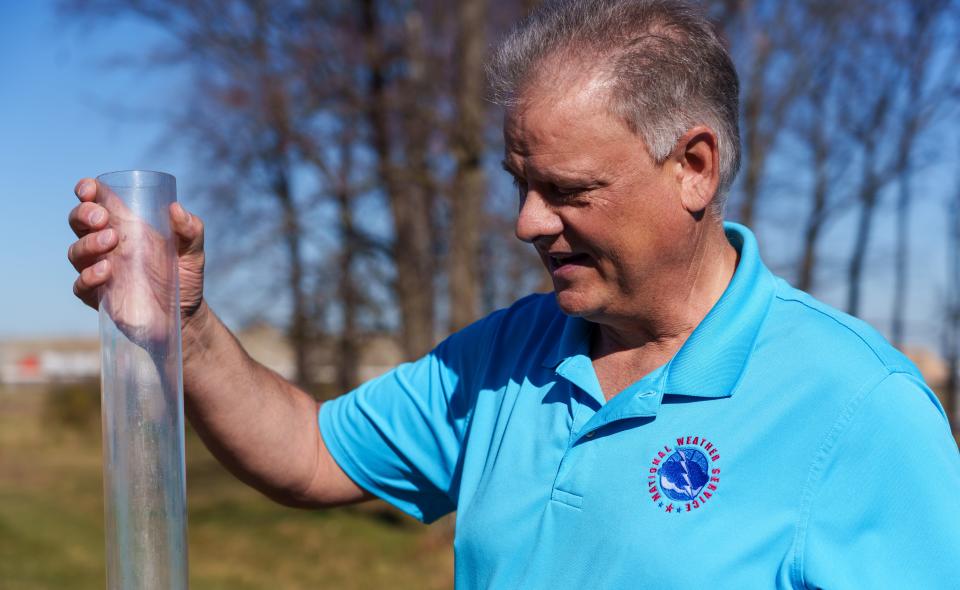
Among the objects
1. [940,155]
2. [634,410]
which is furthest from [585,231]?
[940,155]

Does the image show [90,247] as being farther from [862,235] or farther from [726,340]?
[862,235]

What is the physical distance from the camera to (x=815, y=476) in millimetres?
1517

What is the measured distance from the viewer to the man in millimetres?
1495

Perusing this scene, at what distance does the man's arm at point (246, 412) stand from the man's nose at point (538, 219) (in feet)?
2.16

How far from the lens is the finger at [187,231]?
1.83 meters

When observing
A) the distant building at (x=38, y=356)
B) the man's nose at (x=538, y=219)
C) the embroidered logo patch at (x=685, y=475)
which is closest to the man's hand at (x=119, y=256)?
the man's nose at (x=538, y=219)

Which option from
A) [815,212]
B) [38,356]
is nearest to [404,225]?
[815,212]

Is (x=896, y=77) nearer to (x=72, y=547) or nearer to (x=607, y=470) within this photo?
(x=72, y=547)

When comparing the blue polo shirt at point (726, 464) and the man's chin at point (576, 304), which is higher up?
the man's chin at point (576, 304)

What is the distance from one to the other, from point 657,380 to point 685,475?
199 mm

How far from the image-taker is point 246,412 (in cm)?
216

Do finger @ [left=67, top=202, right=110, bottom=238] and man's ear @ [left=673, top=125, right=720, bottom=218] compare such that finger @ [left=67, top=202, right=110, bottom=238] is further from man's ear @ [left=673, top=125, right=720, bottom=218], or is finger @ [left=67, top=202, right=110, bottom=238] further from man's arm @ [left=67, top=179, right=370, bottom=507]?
man's ear @ [left=673, top=125, right=720, bottom=218]

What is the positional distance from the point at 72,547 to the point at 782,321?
950 cm

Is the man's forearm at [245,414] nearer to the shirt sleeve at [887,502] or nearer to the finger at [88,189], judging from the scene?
the finger at [88,189]
